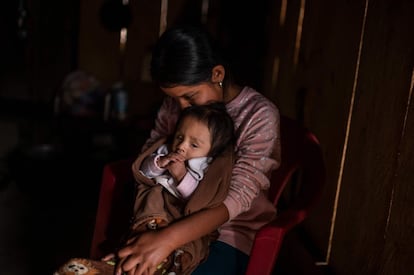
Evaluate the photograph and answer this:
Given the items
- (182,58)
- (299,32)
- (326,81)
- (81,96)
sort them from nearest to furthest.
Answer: (182,58) → (326,81) → (299,32) → (81,96)

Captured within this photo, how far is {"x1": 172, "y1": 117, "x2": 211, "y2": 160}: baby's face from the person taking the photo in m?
1.47

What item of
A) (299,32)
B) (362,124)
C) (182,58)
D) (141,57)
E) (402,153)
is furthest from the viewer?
(141,57)

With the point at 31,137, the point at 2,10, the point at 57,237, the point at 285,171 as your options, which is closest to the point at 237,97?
the point at 285,171

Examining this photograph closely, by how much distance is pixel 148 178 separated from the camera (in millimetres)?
1546

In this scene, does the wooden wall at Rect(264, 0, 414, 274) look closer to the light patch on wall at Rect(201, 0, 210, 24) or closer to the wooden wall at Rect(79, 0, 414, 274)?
the wooden wall at Rect(79, 0, 414, 274)

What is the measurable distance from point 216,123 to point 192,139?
0.08 meters

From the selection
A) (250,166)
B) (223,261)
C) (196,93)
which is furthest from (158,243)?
(196,93)

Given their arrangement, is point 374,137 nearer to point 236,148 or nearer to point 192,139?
point 236,148

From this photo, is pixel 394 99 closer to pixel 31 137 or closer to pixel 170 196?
pixel 170 196

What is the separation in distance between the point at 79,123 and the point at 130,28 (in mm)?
878

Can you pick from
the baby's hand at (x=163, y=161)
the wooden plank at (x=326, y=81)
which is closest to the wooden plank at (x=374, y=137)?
the wooden plank at (x=326, y=81)

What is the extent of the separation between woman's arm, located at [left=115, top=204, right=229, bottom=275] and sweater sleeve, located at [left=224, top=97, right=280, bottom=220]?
11cm

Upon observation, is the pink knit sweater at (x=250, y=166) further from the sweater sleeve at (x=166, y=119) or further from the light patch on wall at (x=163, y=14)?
the light patch on wall at (x=163, y=14)

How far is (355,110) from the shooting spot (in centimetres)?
200
